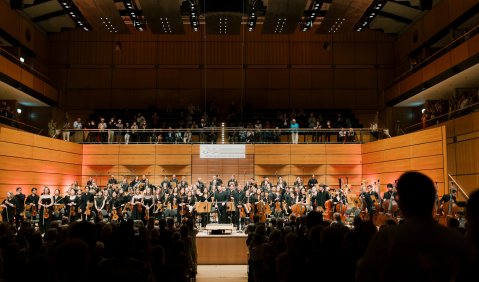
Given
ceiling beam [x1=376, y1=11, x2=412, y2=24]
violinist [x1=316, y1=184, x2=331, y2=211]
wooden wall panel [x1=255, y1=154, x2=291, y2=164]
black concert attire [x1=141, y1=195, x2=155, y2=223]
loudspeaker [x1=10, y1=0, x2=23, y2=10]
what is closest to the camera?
black concert attire [x1=141, y1=195, x2=155, y2=223]

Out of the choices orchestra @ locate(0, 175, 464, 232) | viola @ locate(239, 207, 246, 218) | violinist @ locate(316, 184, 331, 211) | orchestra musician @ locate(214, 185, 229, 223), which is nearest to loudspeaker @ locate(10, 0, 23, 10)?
orchestra @ locate(0, 175, 464, 232)

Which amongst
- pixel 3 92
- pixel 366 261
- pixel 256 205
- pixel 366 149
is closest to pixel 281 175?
A: pixel 366 149

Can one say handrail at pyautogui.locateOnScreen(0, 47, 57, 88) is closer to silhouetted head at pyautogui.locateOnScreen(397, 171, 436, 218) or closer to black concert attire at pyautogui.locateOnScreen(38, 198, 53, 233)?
black concert attire at pyautogui.locateOnScreen(38, 198, 53, 233)

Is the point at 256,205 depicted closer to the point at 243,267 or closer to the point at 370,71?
the point at 243,267

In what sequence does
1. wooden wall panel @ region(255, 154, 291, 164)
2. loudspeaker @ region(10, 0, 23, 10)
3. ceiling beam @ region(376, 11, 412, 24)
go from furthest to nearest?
ceiling beam @ region(376, 11, 412, 24) → wooden wall panel @ region(255, 154, 291, 164) → loudspeaker @ region(10, 0, 23, 10)

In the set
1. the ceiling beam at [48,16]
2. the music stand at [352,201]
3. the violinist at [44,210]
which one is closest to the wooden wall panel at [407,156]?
the music stand at [352,201]

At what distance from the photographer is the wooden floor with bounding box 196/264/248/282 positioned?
9461 mm

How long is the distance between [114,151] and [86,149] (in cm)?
121

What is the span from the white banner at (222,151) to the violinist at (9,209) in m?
7.48

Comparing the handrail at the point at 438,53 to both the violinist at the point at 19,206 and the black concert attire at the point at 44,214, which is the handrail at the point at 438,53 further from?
the violinist at the point at 19,206

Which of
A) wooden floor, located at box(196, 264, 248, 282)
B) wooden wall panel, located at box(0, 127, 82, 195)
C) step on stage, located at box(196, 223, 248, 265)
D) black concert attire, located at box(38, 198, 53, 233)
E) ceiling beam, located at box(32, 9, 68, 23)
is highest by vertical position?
ceiling beam, located at box(32, 9, 68, 23)

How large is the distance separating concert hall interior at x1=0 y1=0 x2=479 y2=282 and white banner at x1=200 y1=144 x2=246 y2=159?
4 cm

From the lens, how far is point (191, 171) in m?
20.1

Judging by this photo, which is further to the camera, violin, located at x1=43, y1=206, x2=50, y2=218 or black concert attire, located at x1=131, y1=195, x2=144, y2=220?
black concert attire, located at x1=131, y1=195, x2=144, y2=220
